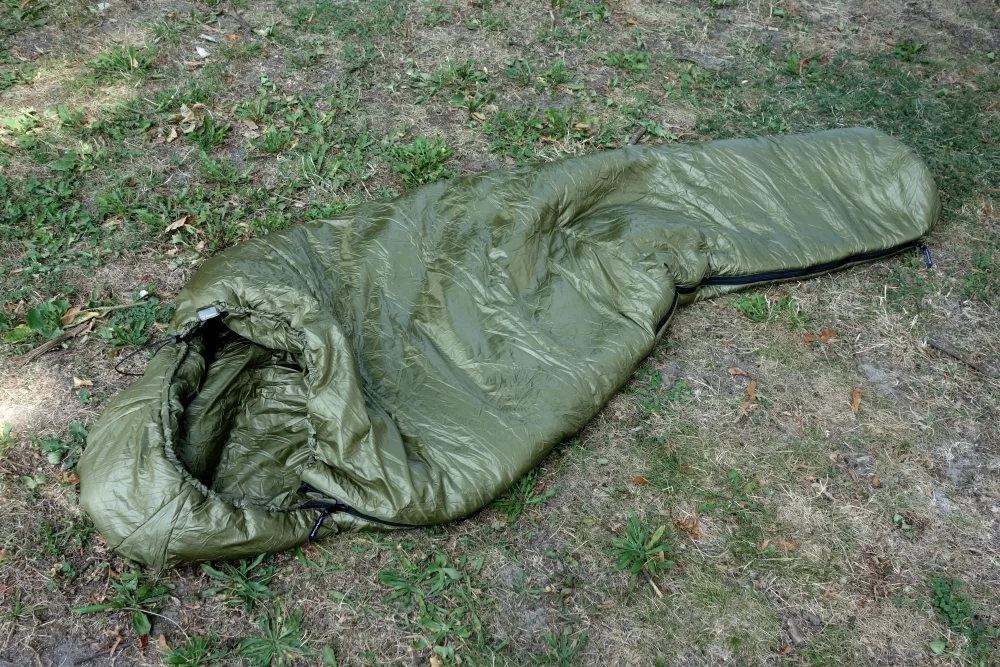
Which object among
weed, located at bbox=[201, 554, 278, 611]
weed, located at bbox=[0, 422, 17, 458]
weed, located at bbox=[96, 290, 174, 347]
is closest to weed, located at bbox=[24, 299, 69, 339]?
weed, located at bbox=[96, 290, 174, 347]

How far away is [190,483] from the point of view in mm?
2305

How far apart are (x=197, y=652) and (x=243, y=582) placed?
251mm

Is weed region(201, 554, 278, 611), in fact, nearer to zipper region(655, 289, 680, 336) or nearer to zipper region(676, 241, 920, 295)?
zipper region(655, 289, 680, 336)

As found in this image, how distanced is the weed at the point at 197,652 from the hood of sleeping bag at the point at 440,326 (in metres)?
0.28

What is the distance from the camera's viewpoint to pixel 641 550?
267cm

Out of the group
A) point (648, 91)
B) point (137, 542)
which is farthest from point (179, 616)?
point (648, 91)

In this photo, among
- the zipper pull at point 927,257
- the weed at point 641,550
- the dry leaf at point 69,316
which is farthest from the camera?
the zipper pull at point 927,257

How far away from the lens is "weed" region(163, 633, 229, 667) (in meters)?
2.30

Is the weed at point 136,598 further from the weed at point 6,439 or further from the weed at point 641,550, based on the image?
the weed at point 641,550

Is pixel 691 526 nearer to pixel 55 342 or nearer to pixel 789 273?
pixel 789 273

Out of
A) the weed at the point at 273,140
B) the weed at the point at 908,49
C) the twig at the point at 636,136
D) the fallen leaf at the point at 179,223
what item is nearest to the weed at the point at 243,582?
the fallen leaf at the point at 179,223

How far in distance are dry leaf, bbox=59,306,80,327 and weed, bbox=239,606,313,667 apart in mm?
1672

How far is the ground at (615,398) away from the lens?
249 centimetres

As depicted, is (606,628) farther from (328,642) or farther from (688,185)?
(688,185)
